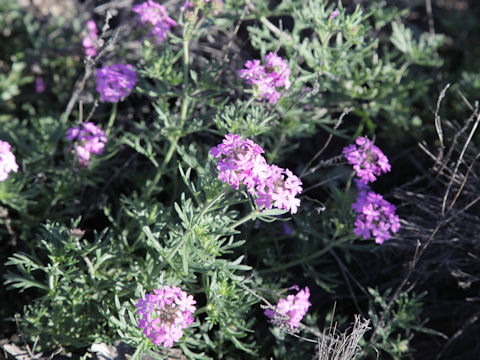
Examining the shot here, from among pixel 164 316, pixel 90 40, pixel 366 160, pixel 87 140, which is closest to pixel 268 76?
pixel 366 160

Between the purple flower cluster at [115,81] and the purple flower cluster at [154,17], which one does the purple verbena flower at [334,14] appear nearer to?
the purple flower cluster at [154,17]

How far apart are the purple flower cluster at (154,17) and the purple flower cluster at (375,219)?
1641 millimetres

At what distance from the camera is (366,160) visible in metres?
2.93

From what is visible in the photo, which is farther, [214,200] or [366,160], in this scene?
[366,160]

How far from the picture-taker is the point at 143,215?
2797 millimetres

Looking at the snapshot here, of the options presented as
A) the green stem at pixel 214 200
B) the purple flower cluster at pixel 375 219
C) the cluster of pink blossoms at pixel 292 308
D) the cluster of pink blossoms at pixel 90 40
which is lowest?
the cluster of pink blossoms at pixel 292 308

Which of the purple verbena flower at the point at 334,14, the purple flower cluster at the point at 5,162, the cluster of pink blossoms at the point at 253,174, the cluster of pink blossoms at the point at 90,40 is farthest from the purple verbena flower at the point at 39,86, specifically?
the cluster of pink blossoms at the point at 253,174

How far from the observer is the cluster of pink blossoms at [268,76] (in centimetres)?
281

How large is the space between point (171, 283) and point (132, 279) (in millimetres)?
473

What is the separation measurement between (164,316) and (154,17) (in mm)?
1908

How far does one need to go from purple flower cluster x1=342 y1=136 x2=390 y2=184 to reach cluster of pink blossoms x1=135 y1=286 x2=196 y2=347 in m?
1.24

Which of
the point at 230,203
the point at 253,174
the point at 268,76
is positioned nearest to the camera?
the point at 253,174

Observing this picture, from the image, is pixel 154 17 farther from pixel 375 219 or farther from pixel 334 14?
pixel 375 219

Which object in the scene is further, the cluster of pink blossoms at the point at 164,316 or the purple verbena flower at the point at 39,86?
the purple verbena flower at the point at 39,86
